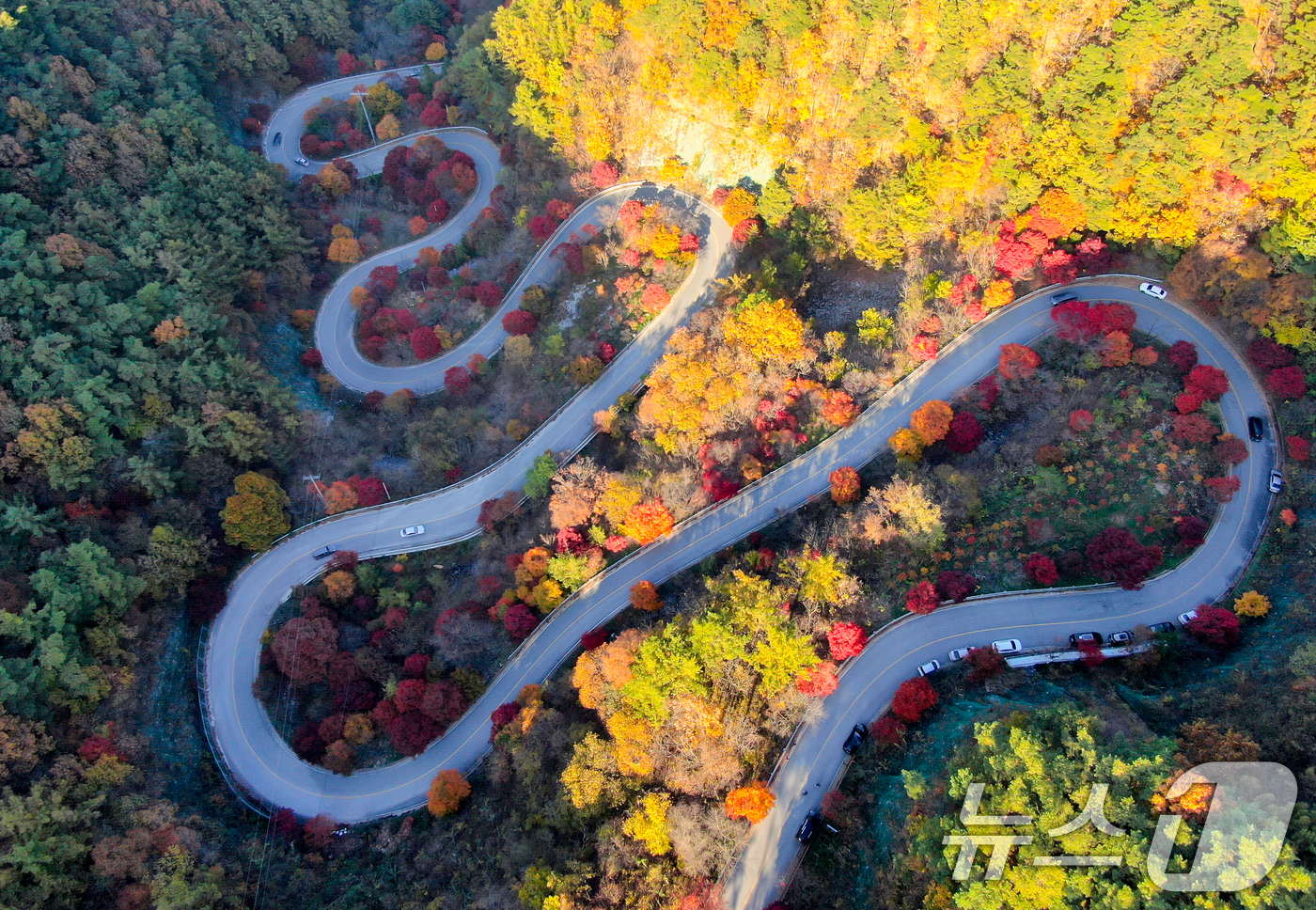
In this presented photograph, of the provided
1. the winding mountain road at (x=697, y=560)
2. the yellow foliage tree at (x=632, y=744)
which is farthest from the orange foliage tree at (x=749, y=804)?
the yellow foliage tree at (x=632, y=744)

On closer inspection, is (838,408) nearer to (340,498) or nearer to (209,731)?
(340,498)

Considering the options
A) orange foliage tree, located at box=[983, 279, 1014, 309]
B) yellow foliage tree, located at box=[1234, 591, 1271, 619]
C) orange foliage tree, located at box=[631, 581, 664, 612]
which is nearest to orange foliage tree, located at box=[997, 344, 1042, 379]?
orange foliage tree, located at box=[983, 279, 1014, 309]

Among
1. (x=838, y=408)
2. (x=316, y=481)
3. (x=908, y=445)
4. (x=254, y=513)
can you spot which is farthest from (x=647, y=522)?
(x=254, y=513)

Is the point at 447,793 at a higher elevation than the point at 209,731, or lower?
higher

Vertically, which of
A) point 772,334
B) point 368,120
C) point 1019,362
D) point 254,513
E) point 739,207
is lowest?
point 254,513

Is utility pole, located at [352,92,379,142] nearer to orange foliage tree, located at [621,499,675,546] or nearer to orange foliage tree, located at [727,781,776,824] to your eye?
orange foliage tree, located at [621,499,675,546]

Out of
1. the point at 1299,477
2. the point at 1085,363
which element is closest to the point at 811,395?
the point at 1085,363

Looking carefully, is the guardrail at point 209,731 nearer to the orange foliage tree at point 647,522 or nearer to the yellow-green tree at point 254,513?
the yellow-green tree at point 254,513
